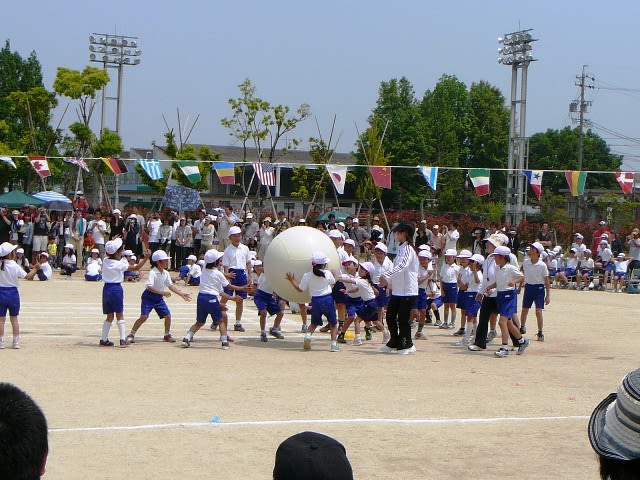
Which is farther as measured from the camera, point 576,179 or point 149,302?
point 576,179

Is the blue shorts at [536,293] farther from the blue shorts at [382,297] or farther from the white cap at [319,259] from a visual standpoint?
the white cap at [319,259]

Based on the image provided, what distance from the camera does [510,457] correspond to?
8305 millimetres

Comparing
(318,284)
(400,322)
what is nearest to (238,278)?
(318,284)

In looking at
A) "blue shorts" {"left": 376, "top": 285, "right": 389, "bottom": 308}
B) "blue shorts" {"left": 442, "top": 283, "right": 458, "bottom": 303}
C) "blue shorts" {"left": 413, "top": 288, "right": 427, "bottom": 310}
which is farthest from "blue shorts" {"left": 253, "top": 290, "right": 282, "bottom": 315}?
"blue shorts" {"left": 442, "top": 283, "right": 458, "bottom": 303}

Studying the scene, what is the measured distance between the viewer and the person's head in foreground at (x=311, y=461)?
2.80 m

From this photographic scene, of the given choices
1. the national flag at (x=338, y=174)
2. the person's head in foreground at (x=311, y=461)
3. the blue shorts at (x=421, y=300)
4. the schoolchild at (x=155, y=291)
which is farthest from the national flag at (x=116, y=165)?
the person's head in foreground at (x=311, y=461)

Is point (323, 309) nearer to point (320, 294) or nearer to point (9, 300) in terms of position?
point (320, 294)

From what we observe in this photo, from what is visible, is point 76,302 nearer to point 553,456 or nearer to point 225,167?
point 225,167

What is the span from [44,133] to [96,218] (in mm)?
20445

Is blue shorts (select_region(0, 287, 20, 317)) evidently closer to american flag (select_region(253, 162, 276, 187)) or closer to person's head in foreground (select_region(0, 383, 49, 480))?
person's head in foreground (select_region(0, 383, 49, 480))

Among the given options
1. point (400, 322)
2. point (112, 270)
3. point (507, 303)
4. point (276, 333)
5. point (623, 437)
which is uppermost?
point (623, 437)

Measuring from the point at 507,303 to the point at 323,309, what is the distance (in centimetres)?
294

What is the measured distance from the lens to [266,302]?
16.6 m

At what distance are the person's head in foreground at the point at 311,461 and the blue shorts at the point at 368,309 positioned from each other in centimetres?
1326
